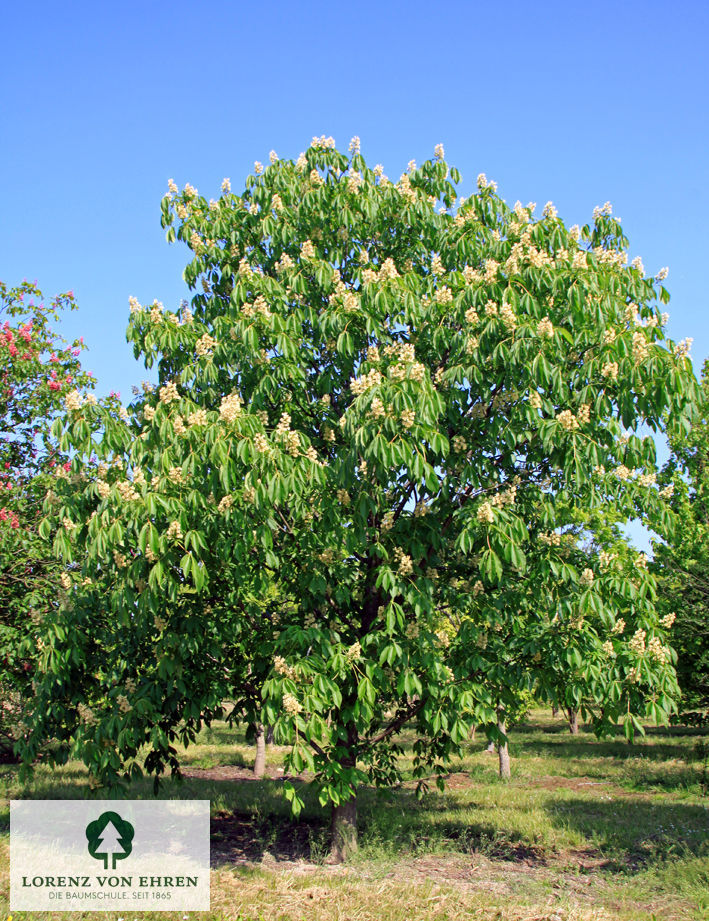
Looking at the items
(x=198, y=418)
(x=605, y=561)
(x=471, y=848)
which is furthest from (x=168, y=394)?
(x=471, y=848)

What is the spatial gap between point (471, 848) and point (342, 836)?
2.11 metres

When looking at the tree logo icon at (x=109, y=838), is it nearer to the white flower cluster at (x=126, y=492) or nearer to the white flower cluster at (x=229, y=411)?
the white flower cluster at (x=126, y=492)

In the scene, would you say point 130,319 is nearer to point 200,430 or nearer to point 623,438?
point 200,430

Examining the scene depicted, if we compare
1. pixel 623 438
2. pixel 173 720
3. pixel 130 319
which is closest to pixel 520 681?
pixel 623 438

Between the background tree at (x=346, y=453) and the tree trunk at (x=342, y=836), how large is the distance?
0.11 feet

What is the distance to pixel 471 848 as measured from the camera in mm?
9922

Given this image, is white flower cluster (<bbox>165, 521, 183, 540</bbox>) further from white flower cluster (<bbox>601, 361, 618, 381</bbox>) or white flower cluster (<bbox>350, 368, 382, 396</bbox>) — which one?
white flower cluster (<bbox>601, 361, 618, 381</bbox>)

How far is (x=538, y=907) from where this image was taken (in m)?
7.11

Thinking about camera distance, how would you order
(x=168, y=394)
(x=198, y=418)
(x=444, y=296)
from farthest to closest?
1. (x=444, y=296)
2. (x=168, y=394)
3. (x=198, y=418)

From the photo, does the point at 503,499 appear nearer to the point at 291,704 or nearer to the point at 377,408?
the point at 377,408

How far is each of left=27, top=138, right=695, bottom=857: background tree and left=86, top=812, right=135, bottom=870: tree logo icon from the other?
1402mm

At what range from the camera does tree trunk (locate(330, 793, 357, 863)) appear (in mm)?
9016

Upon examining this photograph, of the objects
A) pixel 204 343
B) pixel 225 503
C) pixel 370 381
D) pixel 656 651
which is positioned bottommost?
pixel 656 651

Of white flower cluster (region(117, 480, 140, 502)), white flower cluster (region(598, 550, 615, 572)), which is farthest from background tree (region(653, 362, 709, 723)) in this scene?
white flower cluster (region(117, 480, 140, 502))
